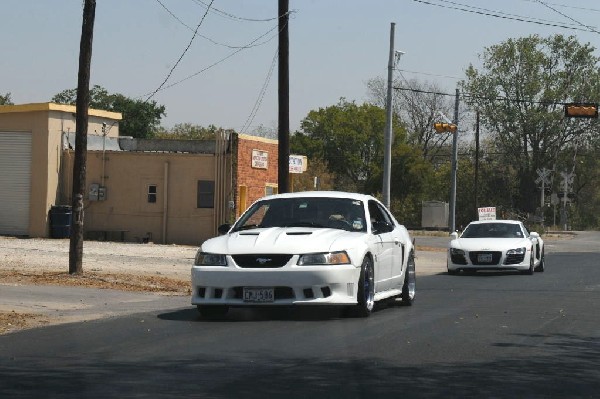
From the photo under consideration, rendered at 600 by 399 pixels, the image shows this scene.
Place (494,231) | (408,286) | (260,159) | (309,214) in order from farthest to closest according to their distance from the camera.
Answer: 1. (260,159)
2. (494,231)
3. (408,286)
4. (309,214)

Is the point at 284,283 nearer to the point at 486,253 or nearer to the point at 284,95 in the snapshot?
the point at 284,95

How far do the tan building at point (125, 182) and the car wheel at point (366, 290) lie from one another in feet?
83.3

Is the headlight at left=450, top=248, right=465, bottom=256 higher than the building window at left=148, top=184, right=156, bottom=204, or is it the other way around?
the building window at left=148, top=184, right=156, bottom=204

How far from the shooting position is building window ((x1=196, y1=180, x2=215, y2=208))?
135ft

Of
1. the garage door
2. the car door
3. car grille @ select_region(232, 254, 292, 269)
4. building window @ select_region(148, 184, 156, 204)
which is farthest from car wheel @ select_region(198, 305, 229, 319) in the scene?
the garage door

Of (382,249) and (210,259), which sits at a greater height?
(382,249)

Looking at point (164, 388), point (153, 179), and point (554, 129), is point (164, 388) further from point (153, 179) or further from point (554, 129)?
point (554, 129)

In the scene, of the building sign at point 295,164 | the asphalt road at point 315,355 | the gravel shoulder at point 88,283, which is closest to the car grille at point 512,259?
the gravel shoulder at point 88,283

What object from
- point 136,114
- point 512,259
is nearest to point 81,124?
point 512,259

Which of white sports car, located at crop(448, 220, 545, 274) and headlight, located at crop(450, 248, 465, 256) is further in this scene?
headlight, located at crop(450, 248, 465, 256)

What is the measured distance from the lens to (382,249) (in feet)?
52.6

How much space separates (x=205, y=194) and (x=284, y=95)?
1333cm

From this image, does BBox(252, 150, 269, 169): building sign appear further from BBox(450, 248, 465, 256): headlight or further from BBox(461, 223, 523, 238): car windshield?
BBox(450, 248, 465, 256): headlight

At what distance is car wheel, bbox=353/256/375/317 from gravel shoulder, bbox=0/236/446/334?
10.9 feet
